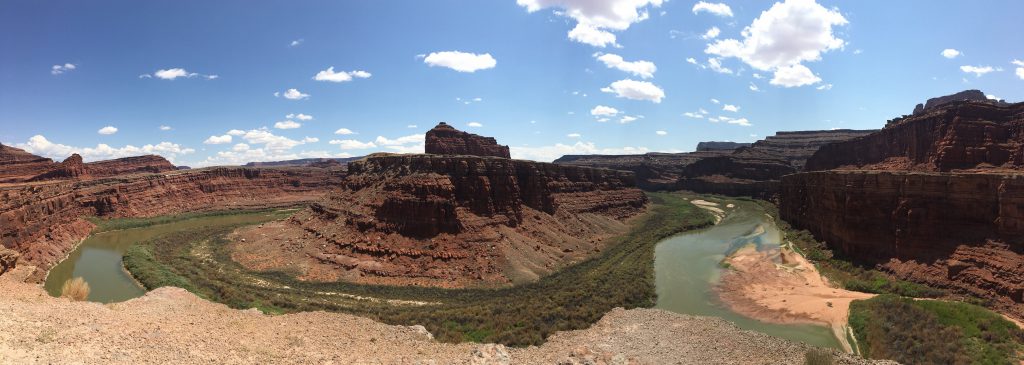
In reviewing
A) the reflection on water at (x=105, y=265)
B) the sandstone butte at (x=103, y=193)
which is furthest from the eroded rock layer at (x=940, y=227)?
the reflection on water at (x=105, y=265)

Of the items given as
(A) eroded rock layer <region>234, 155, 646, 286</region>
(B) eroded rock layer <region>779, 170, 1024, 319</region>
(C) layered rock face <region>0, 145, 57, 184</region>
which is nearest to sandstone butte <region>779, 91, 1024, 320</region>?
(B) eroded rock layer <region>779, 170, 1024, 319</region>

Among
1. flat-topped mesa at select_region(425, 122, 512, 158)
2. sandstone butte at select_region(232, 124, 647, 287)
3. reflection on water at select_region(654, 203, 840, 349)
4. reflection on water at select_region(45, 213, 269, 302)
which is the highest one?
flat-topped mesa at select_region(425, 122, 512, 158)

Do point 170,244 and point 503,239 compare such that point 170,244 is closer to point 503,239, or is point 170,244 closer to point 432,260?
point 432,260

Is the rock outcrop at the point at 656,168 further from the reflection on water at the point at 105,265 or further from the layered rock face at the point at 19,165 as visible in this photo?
the layered rock face at the point at 19,165

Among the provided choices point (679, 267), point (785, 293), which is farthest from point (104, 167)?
point (785, 293)

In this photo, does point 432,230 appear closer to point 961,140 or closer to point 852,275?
A: point 852,275

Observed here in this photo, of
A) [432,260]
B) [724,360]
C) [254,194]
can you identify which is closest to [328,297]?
[432,260]

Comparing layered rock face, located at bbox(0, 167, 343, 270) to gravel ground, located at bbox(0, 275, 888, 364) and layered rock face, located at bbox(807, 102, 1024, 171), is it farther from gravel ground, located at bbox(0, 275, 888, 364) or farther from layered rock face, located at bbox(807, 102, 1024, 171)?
layered rock face, located at bbox(807, 102, 1024, 171)
